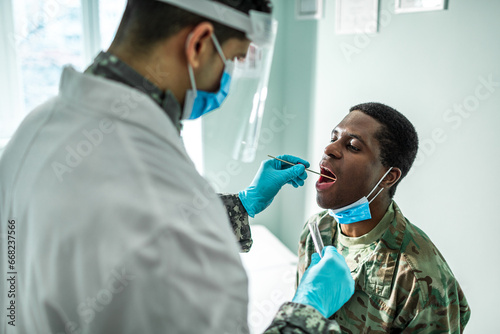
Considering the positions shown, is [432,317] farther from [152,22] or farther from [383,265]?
[152,22]

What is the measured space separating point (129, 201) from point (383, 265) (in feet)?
3.29

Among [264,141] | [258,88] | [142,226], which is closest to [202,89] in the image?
[258,88]

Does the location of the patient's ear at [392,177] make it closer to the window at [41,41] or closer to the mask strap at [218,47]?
the mask strap at [218,47]

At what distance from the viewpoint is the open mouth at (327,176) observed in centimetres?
152

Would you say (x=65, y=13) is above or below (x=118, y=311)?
above

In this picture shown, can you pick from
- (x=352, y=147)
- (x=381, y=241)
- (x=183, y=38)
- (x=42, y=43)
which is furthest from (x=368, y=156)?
(x=42, y=43)

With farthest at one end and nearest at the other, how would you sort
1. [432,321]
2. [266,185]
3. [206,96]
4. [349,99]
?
[349,99]
[266,185]
[432,321]
[206,96]

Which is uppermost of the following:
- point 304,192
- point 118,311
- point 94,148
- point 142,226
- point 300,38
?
point 300,38

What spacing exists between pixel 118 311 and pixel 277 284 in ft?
6.62

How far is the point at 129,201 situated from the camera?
0.64m

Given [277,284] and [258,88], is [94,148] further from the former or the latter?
[277,284]

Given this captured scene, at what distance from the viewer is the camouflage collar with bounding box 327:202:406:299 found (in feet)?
4.38

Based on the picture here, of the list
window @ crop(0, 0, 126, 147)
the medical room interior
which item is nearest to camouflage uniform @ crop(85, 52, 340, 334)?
the medical room interior

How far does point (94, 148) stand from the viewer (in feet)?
2.26
